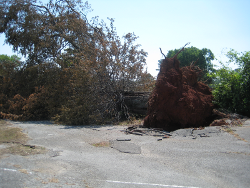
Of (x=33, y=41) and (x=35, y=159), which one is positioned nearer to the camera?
(x=35, y=159)

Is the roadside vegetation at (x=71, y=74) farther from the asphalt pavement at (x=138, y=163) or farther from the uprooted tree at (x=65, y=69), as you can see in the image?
the asphalt pavement at (x=138, y=163)

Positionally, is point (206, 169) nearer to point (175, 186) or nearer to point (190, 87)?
point (175, 186)

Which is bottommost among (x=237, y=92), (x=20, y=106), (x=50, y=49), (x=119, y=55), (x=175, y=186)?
(x=175, y=186)

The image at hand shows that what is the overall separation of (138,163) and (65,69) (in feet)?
29.9

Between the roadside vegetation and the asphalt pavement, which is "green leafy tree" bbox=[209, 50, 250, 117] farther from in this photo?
the asphalt pavement

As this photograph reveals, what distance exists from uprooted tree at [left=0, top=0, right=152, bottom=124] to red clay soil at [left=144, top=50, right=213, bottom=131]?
2.72 meters

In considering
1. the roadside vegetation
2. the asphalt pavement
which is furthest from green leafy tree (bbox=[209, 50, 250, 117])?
the asphalt pavement

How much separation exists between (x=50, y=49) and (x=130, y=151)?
11.6 m

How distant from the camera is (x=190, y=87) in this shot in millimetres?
9602

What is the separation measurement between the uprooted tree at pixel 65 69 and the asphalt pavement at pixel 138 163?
4.61m

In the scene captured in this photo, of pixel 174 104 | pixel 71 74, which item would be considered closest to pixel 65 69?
pixel 71 74

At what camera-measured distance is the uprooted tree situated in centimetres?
1160

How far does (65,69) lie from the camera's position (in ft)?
41.0

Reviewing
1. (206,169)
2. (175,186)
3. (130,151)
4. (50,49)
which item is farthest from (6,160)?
(50,49)
